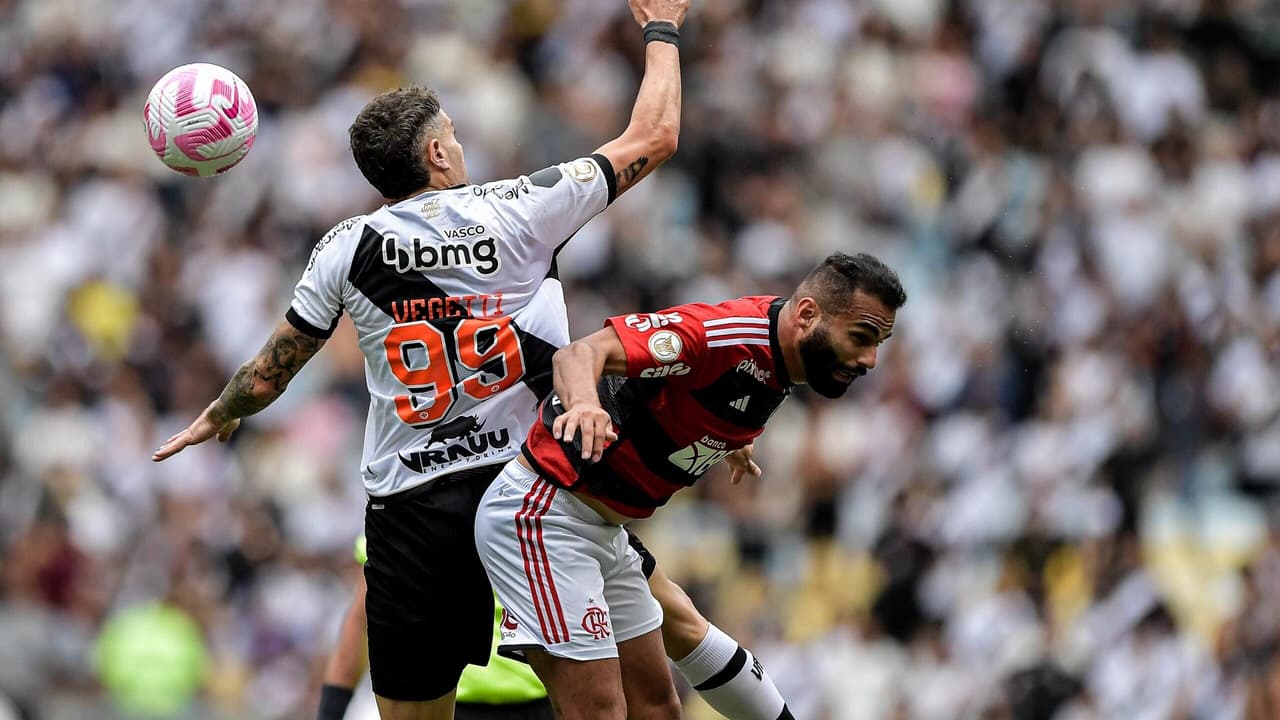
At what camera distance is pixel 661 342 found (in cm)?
640

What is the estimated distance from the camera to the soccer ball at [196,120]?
7023 mm

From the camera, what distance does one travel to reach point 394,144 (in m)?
6.68

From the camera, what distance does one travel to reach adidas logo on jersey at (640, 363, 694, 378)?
641 cm

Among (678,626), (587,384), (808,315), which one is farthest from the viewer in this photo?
(678,626)

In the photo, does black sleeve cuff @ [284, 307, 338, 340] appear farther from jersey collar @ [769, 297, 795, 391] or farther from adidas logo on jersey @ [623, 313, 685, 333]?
jersey collar @ [769, 297, 795, 391]

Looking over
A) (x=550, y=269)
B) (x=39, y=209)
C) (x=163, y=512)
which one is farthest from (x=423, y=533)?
(x=39, y=209)

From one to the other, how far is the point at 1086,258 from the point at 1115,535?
296 cm

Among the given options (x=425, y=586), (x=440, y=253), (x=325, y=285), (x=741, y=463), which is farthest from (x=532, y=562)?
(x=741, y=463)

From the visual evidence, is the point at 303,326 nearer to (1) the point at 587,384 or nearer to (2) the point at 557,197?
(2) the point at 557,197

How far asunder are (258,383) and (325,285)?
0.47 metres

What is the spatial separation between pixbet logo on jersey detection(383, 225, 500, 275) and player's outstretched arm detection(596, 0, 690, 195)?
1.77 ft

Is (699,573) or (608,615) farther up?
(608,615)

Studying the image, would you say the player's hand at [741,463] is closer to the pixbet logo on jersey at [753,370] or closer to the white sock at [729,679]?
the white sock at [729,679]

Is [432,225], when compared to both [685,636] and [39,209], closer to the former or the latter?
[685,636]
